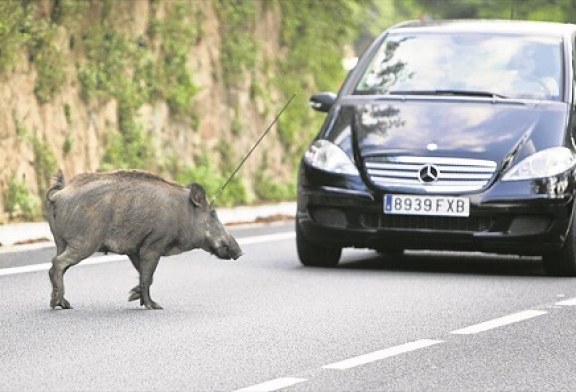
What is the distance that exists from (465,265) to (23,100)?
539cm

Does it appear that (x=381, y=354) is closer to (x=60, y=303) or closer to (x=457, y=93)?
(x=60, y=303)

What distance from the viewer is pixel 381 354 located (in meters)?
10.5

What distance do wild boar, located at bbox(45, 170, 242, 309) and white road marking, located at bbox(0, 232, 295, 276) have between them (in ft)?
8.38

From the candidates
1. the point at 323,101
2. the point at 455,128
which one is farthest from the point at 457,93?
the point at 323,101

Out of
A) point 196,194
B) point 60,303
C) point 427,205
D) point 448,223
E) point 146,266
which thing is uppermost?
point 196,194

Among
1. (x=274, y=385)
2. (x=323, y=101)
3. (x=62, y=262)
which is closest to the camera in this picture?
(x=274, y=385)

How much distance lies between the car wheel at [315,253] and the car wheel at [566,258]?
5.53 ft

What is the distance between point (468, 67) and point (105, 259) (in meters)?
3.30

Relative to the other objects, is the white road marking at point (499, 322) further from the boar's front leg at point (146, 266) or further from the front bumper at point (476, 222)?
the front bumper at point (476, 222)

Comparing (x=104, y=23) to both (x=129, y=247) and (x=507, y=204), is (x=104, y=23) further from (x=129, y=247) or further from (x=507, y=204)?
(x=129, y=247)

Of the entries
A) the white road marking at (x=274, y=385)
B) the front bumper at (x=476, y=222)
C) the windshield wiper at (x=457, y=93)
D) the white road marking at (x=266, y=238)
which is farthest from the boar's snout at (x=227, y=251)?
the white road marking at (x=266, y=238)

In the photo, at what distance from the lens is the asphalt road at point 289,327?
9.63 meters

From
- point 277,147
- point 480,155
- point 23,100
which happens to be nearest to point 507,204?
point 480,155

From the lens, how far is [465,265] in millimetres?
16281
